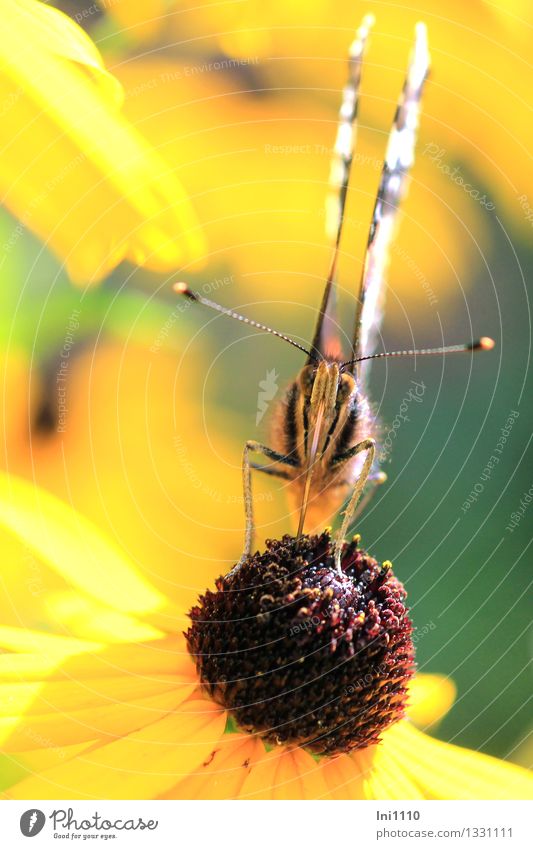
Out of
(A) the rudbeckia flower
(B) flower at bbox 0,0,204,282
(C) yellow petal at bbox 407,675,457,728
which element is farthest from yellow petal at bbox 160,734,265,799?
(B) flower at bbox 0,0,204,282

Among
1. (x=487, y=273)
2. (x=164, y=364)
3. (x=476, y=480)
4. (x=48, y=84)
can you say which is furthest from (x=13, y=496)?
(x=487, y=273)

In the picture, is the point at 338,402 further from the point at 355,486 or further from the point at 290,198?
the point at 290,198

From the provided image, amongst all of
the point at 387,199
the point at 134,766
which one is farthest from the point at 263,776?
the point at 387,199

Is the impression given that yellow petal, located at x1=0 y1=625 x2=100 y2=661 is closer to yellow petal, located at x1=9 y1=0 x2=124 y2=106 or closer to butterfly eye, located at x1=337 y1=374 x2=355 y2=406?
butterfly eye, located at x1=337 y1=374 x2=355 y2=406

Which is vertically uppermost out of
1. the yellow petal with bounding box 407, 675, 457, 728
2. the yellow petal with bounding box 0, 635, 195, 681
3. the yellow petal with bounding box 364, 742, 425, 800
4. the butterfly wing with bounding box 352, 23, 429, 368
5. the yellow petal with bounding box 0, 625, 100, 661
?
the butterfly wing with bounding box 352, 23, 429, 368

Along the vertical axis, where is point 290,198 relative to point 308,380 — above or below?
above

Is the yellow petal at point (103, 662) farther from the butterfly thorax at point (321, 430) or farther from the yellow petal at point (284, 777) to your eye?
the butterfly thorax at point (321, 430)
